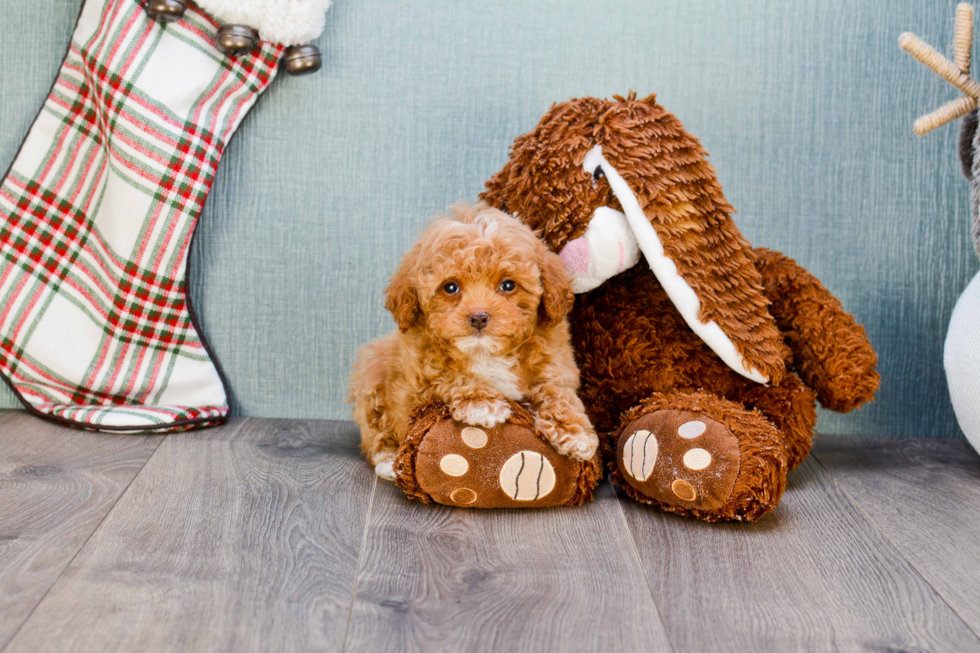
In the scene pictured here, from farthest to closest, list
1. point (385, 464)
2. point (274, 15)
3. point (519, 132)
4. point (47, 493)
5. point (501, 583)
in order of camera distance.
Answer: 1. point (519, 132)
2. point (274, 15)
3. point (385, 464)
4. point (47, 493)
5. point (501, 583)

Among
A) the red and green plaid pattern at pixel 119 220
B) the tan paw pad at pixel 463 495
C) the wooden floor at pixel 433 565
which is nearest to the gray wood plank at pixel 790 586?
the wooden floor at pixel 433 565

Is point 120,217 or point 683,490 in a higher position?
point 120,217

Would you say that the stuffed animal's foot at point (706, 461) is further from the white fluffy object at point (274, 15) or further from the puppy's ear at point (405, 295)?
the white fluffy object at point (274, 15)

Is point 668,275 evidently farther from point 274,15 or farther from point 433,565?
point 274,15

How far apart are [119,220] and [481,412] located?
89cm

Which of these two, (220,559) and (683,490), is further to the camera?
(683,490)

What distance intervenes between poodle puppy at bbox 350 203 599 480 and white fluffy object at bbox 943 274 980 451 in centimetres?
70

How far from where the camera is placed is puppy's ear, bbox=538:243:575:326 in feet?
4.16

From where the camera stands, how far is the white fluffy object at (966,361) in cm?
148

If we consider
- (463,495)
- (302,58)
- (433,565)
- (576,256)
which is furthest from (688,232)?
(302,58)

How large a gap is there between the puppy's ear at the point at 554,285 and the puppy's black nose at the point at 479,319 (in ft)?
0.36

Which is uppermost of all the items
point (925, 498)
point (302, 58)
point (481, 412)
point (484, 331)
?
point (302, 58)

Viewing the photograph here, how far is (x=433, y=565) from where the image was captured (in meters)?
1.12

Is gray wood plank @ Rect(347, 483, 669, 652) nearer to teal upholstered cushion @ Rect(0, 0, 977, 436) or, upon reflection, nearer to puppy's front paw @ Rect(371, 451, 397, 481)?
puppy's front paw @ Rect(371, 451, 397, 481)
